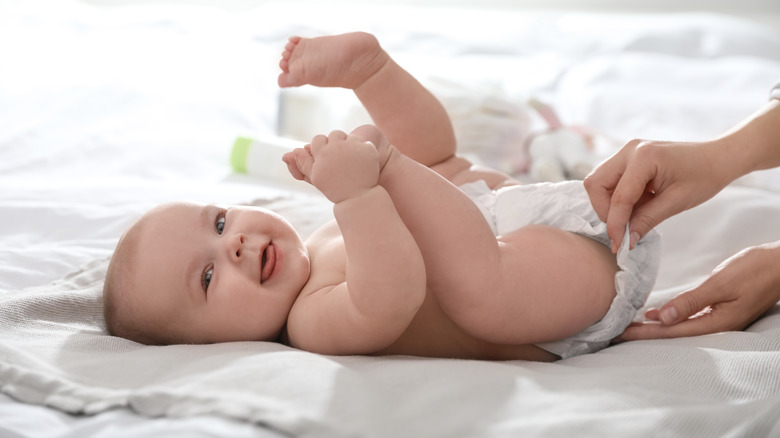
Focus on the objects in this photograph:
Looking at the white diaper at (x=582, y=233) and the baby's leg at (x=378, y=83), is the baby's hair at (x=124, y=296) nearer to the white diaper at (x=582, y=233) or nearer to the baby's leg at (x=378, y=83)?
the baby's leg at (x=378, y=83)

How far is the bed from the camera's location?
0.69 meters

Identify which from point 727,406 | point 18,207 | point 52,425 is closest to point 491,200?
point 727,406

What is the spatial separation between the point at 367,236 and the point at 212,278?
270mm

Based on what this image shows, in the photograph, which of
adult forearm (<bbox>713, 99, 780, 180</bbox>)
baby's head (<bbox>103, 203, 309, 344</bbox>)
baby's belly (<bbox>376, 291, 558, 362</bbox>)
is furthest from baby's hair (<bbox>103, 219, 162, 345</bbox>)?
adult forearm (<bbox>713, 99, 780, 180</bbox>)

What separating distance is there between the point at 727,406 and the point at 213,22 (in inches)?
91.0

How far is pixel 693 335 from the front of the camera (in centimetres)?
100

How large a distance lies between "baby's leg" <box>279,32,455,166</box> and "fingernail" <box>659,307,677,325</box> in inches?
17.2

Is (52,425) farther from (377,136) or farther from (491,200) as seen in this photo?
(491,200)

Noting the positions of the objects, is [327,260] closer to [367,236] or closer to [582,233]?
[367,236]

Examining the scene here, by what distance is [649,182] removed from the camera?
99 cm

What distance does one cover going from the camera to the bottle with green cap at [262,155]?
1.66m

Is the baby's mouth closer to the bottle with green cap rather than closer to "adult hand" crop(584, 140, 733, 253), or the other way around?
"adult hand" crop(584, 140, 733, 253)

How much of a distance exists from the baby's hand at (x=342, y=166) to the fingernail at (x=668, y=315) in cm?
44

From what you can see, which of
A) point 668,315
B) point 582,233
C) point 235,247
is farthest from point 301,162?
point 668,315
